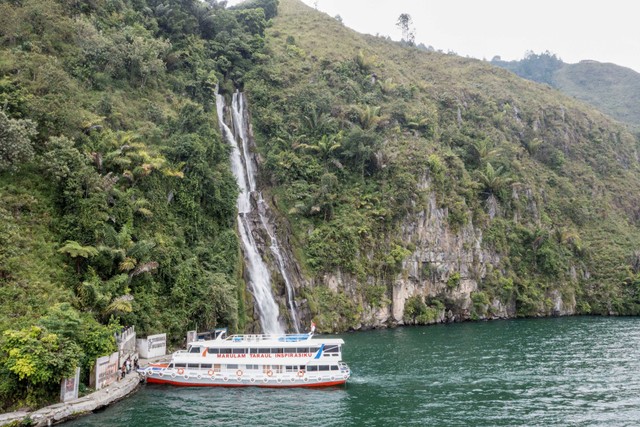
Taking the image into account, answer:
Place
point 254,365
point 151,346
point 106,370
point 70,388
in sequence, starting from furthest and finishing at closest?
point 151,346 → point 254,365 → point 106,370 → point 70,388

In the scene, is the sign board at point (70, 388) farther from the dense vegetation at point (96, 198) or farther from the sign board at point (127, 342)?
the sign board at point (127, 342)

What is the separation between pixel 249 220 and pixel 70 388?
90.1 ft

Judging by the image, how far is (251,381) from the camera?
98.4 feet

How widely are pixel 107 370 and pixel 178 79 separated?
36836 mm

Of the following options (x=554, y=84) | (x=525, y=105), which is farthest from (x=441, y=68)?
(x=554, y=84)

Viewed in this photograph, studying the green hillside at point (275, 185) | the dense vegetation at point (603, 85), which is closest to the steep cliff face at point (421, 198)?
the green hillside at point (275, 185)

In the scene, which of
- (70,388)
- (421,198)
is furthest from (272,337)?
(421,198)

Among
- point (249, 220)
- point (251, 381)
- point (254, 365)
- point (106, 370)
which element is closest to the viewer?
point (106, 370)

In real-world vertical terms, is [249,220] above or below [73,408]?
above

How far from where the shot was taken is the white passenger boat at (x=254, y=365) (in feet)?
97.8

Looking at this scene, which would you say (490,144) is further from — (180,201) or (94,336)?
(94,336)

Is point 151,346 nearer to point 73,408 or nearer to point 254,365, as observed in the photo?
point 254,365

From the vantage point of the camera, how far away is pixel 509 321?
56.0 metres

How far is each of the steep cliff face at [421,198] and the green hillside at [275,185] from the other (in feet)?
0.90
